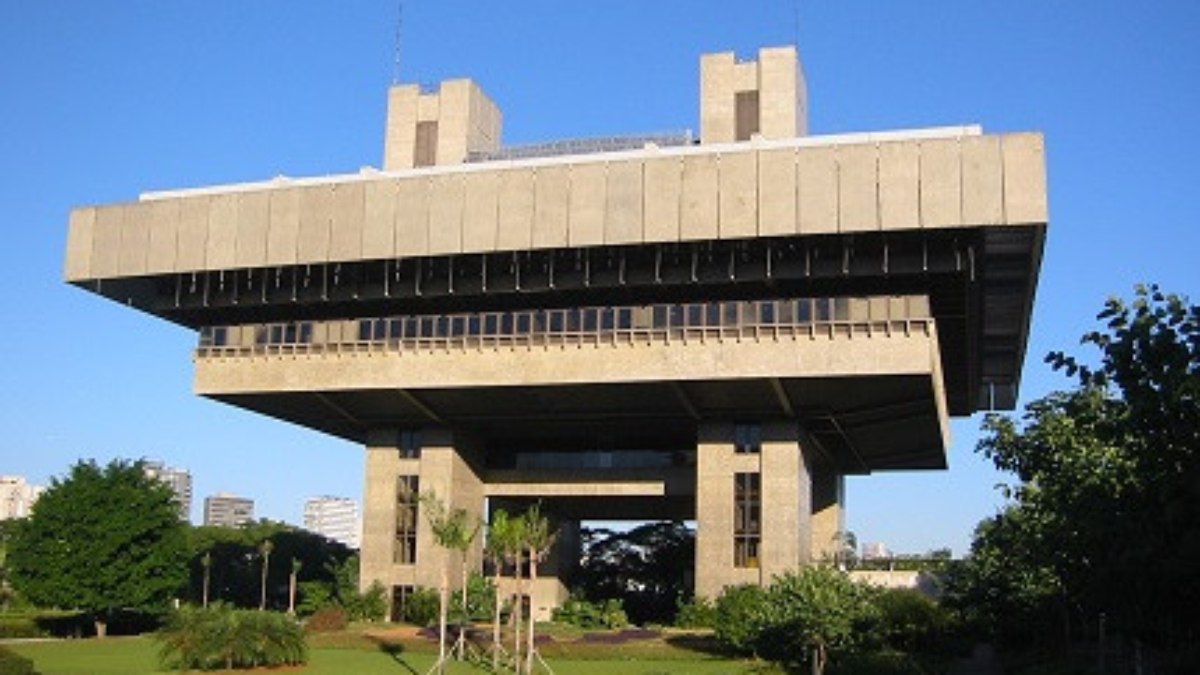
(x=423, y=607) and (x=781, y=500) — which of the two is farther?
(x=423, y=607)

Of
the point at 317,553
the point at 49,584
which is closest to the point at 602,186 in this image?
the point at 49,584

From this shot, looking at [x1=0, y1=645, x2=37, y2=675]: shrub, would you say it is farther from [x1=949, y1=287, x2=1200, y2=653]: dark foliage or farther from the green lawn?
[x1=949, y1=287, x2=1200, y2=653]: dark foliage

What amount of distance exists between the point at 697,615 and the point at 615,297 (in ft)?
48.0

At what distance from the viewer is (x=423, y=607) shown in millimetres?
59250

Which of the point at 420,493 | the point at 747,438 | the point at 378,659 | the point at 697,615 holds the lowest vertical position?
the point at 378,659

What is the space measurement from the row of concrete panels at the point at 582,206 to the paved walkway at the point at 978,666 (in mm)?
16497

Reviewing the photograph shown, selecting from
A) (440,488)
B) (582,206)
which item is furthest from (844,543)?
(582,206)

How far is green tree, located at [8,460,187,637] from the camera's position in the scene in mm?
62000

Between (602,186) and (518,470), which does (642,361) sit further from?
(518,470)

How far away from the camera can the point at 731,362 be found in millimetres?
51656

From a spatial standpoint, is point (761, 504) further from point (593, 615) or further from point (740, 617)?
point (593, 615)

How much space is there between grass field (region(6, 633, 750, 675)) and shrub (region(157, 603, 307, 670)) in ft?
2.67

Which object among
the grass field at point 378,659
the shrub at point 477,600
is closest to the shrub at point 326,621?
the grass field at point 378,659

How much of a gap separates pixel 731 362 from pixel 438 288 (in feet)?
46.1
